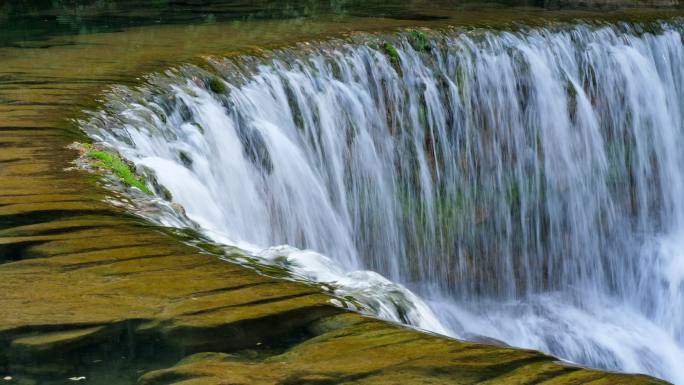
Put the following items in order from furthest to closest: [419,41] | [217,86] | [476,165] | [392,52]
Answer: [476,165] < [419,41] < [392,52] < [217,86]

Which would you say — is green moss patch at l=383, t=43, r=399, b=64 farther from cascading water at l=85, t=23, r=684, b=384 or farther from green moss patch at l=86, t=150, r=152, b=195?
green moss patch at l=86, t=150, r=152, b=195

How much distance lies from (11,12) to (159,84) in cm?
662

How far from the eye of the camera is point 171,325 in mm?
3135

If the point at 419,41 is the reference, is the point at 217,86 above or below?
below

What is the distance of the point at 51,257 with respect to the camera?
12.1ft

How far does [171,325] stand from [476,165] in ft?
28.7

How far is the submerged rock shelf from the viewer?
2.84 meters

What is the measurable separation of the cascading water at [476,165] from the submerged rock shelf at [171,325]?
2.71m

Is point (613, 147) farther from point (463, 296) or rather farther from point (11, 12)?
point (11, 12)

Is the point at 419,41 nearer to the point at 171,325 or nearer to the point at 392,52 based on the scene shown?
the point at 392,52

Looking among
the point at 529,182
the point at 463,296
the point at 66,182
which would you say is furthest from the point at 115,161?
the point at 529,182

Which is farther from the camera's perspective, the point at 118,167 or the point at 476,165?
the point at 476,165

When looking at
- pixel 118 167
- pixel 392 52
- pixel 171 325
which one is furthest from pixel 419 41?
pixel 171 325

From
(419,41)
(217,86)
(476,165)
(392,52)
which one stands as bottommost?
(476,165)
